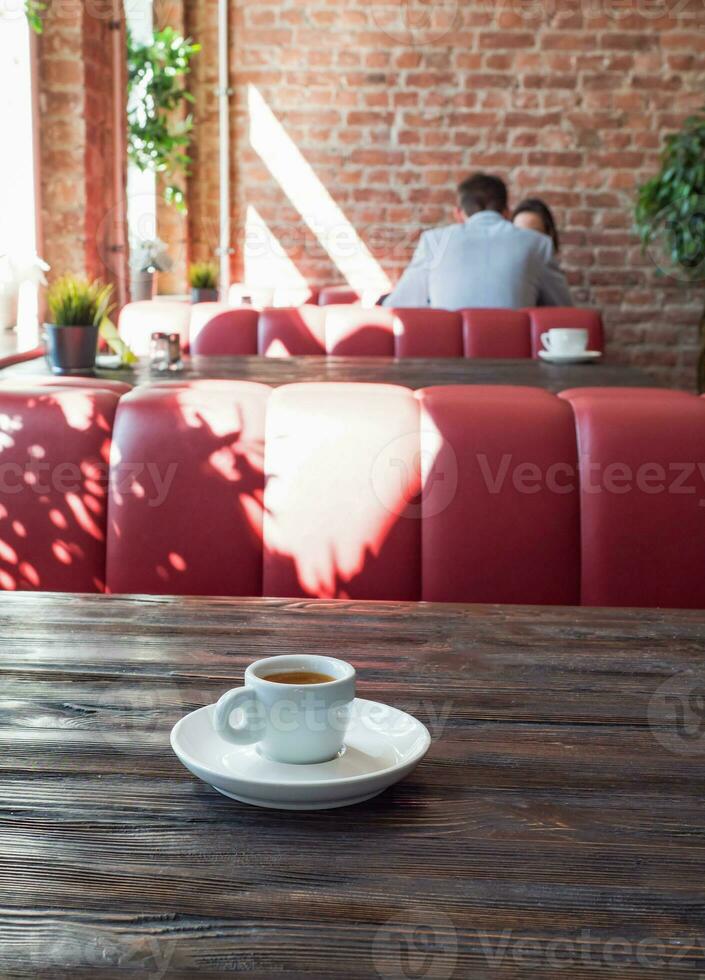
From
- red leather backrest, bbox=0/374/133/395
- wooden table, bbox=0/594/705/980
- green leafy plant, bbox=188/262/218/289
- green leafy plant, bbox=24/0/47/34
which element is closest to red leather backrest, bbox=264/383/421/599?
red leather backrest, bbox=0/374/133/395

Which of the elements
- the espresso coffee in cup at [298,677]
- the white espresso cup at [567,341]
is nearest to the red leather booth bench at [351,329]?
the white espresso cup at [567,341]

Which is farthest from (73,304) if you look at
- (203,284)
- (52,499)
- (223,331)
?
(203,284)

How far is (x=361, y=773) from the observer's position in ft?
2.23

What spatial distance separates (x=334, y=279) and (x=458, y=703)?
6.20 m

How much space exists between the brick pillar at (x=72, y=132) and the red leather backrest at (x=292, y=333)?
1.24 meters

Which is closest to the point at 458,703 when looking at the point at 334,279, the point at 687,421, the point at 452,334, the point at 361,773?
the point at 361,773

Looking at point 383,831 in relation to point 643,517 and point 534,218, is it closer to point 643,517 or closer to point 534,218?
point 643,517

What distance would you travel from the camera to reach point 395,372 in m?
2.91

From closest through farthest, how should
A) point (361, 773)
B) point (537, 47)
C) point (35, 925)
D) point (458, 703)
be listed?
point (35, 925), point (361, 773), point (458, 703), point (537, 47)

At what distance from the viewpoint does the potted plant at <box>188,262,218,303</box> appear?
640 centimetres

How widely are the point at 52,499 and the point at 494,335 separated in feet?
8.23

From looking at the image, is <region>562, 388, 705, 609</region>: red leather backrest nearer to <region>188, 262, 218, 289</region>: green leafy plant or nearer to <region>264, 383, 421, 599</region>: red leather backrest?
<region>264, 383, 421, 599</region>: red leather backrest

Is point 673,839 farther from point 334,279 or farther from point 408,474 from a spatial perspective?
point 334,279

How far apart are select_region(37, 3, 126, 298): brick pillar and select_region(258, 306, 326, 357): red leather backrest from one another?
1236 millimetres
